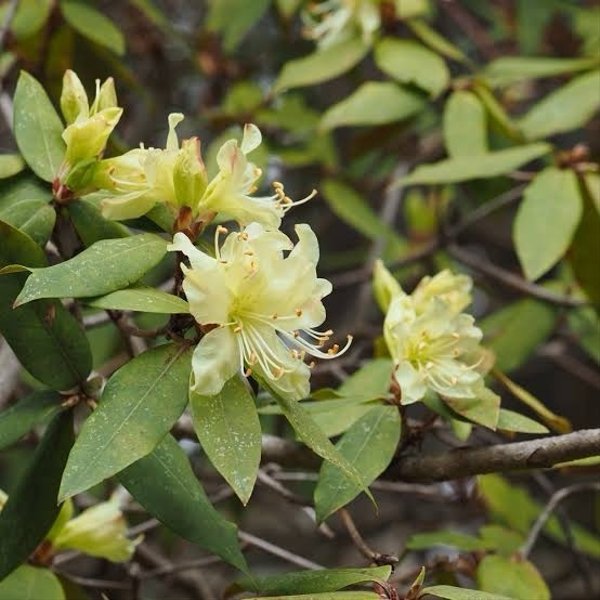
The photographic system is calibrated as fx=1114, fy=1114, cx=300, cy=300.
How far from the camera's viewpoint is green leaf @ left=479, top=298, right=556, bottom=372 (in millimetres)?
1727

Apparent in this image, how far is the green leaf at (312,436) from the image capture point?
84cm

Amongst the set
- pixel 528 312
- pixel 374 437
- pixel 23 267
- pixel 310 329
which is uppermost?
pixel 23 267

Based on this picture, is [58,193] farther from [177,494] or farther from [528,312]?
[528,312]

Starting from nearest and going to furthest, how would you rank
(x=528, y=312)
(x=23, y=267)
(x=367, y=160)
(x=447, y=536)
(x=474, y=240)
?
(x=23, y=267)
(x=447, y=536)
(x=528, y=312)
(x=367, y=160)
(x=474, y=240)

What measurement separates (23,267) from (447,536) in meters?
0.66

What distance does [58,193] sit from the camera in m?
0.98

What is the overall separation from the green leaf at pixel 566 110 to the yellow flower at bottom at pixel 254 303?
0.79 m

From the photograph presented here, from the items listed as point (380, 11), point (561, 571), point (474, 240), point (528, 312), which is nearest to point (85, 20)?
point (380, 11)

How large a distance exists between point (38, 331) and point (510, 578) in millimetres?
608

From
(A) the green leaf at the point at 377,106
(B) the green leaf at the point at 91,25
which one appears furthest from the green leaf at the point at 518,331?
(B) the green leaf at the point at 91,25

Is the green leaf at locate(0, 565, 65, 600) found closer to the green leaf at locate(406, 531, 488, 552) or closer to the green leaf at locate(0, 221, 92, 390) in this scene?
the green leaf at locate(0, 221, 92, 390)

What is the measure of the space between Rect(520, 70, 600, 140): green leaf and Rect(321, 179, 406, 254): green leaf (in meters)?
0.37

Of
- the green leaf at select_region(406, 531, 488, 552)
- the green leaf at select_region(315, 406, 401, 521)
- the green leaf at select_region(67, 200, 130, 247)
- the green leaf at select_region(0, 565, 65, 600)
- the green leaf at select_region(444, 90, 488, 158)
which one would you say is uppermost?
the green leaf at select_region(67, 200, 130, 247)

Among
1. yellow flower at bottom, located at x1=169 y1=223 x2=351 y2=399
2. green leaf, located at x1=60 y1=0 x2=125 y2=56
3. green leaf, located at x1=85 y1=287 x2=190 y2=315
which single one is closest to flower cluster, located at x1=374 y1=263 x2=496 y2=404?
yellow flower at bottom, located at x1=169 y1=223 x2=351 y2=399
